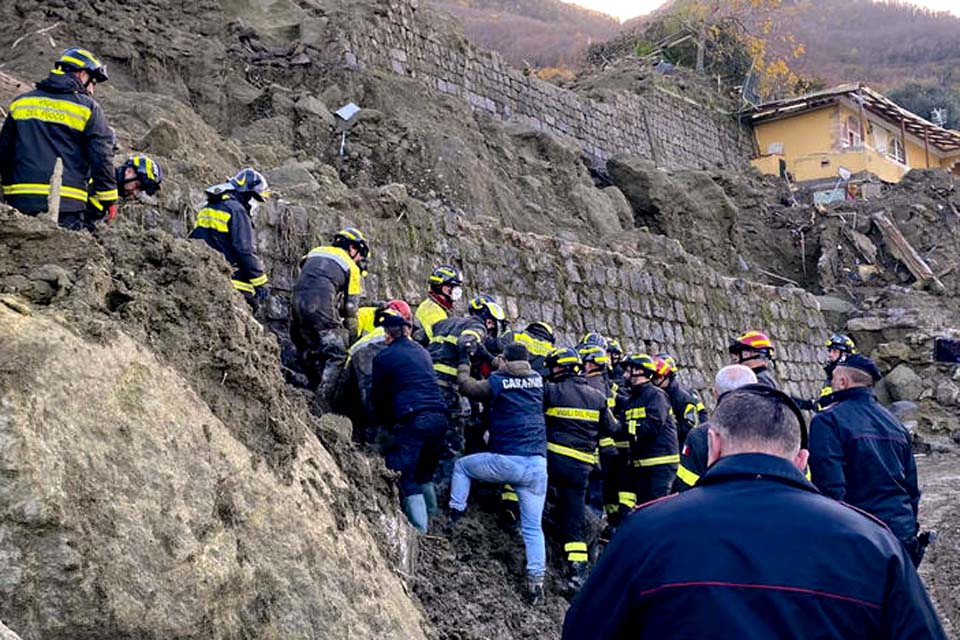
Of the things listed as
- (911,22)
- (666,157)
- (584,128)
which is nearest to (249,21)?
(584,128)

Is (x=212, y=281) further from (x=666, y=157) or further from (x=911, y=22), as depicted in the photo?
(x=911, y=22)

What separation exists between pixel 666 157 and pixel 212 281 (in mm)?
24904

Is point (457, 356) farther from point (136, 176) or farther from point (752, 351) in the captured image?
point (136, 176)

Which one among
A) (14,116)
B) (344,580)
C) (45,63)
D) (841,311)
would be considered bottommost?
(841,311)

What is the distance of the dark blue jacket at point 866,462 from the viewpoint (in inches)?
211

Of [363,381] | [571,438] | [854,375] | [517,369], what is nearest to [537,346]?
[571,438]

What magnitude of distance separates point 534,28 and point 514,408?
5773cm

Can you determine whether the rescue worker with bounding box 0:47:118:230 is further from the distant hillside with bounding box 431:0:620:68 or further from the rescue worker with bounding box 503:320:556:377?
the distant hillside with bounding box 431:0:620:68

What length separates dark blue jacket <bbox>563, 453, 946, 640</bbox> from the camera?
2.50 m

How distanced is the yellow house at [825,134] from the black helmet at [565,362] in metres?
27.5

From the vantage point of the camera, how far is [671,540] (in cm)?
263

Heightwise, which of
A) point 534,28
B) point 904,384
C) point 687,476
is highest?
point 534,28

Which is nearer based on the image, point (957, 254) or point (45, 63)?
point (45, 63)

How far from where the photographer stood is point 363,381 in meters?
7.30
